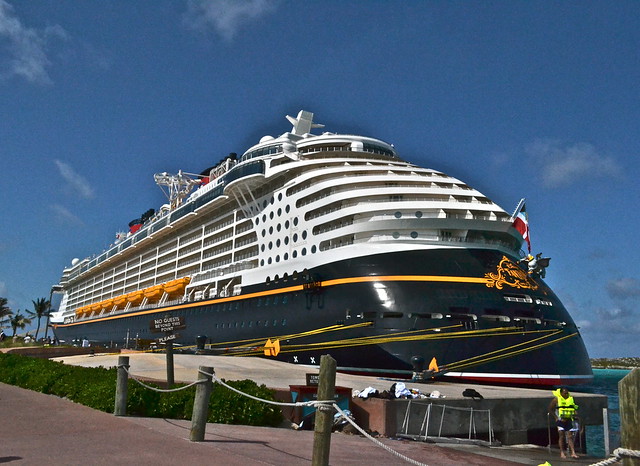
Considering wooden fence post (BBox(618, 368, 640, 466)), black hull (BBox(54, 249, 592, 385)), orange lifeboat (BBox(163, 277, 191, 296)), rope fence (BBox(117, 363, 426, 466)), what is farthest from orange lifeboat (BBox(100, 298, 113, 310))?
wooden fence post (BBox(618, 368, 640, 466))

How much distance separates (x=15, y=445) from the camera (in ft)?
24.1

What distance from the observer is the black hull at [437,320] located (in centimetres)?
2278

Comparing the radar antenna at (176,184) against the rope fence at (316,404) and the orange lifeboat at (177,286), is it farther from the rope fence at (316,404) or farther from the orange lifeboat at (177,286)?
the rope fence at (316,404)

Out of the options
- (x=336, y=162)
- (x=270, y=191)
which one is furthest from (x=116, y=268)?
(x=336, y=162)

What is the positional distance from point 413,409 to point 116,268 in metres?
63.7

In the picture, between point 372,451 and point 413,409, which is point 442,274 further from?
point 372,451

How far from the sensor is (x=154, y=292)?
49.2 meters

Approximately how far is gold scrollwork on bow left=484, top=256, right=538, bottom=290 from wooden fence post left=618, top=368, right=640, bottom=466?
69.0 ft

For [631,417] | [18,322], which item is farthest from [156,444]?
[18,322]

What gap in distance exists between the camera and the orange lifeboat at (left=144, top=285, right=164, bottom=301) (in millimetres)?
48397

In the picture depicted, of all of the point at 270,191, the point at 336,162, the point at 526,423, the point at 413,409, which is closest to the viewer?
the point at 413,409

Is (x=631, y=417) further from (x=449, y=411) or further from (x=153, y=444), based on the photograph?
(x=449, y=411)

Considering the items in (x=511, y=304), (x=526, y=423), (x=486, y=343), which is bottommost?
(x=526, y=423)

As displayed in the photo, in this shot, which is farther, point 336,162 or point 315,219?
point 336,162
